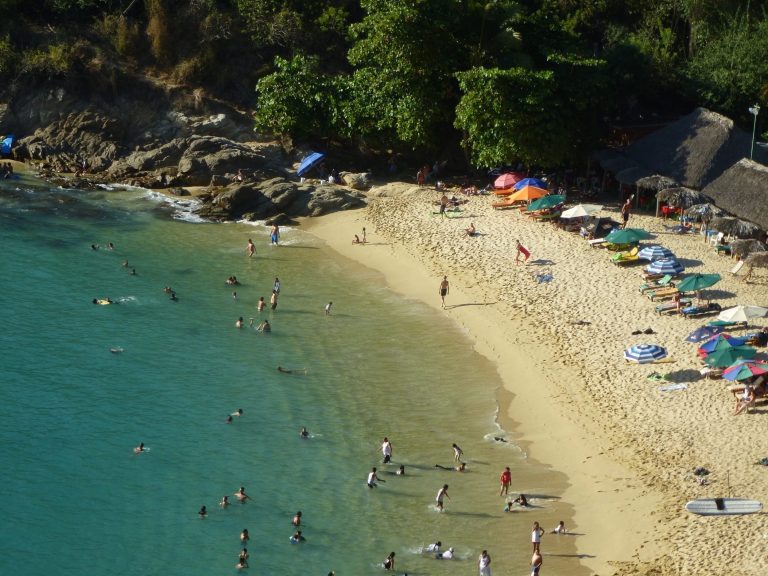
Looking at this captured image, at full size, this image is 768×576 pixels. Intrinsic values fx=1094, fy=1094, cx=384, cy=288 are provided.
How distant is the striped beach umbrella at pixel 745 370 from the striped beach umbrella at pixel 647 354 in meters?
2.96

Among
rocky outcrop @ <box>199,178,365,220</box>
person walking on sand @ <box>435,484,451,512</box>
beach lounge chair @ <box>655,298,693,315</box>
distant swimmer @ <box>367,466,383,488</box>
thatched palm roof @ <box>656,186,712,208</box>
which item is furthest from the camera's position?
rocky outcrop @ <box>199,178,365,220</box>

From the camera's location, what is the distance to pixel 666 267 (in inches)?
1433

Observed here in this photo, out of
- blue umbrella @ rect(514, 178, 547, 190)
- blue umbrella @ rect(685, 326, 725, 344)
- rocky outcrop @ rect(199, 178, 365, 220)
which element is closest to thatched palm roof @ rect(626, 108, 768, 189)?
blue umbrella @ rect(514, 178, 547, 190)

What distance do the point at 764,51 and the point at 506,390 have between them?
2441cm

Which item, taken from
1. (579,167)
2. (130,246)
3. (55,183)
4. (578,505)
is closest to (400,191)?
(579,167)

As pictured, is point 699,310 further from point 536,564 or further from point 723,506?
point 536,564

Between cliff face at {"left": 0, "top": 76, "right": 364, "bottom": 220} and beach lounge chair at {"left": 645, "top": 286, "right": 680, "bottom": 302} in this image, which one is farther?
cliff face at {"left": 0, "top": 76, "right": 364, "bottom": 220}

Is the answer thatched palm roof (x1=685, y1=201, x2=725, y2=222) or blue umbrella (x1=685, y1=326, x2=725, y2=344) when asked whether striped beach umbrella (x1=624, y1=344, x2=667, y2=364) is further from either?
thatched palm roof (x1=685, y1=201, x2=725, y2=222)

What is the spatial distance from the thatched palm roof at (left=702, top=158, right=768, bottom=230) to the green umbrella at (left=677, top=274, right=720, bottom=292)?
575cm

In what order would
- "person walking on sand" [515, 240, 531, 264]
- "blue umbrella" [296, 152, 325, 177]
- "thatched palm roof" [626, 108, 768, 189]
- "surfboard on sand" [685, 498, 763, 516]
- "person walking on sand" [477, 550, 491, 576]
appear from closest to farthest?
"person walking on sand" [477, 550, 491, 576]
"surfboard on sand" [685, 498, 763, 516]
"person walking on sand" [515, 240, 531, 264]
"thatched palm roof" [626, 108, 768, 189]
"blue umbrella" [296, 152, 325, 177]

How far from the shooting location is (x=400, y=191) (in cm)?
4788

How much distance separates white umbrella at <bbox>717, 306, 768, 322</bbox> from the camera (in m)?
32.2

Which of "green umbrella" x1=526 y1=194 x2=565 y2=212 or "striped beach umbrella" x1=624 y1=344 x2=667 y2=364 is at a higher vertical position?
"green umbrella" x1=526 y1=194 x2=565 y2=212

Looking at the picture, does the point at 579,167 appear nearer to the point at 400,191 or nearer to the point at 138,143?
the point at 400,191
